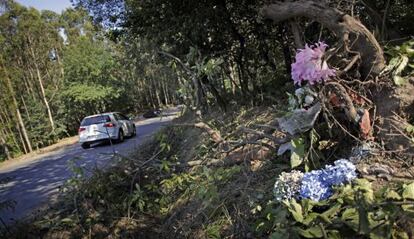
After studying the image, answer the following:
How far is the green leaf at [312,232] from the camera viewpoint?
2629 millimetres

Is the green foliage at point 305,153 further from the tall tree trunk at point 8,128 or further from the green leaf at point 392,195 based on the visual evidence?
the tall tree trunk at point 8,128

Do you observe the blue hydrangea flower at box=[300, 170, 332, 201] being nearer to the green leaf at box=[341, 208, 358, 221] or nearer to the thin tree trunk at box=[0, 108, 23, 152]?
the green leaf at box=[341, 208, 358, 221]

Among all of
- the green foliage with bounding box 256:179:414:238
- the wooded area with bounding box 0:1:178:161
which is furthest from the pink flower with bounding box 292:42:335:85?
the wooded area with bounding box 0:1:178:161

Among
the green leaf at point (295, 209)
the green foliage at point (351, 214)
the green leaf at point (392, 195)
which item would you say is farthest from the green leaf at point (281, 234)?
the green leaf at point (392, 195)

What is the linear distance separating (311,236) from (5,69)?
27063 millimetres

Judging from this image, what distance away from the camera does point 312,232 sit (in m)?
2.65

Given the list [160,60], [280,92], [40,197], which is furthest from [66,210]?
[160,60]

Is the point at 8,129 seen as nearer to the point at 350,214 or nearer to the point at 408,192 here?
the point at 350,214

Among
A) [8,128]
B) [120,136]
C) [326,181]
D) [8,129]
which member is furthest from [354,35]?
[8,129]

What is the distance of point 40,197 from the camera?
8.91 meters

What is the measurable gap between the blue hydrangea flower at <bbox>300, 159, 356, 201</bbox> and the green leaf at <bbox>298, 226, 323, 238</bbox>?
35cm

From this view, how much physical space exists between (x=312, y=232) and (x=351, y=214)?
0.31 meters

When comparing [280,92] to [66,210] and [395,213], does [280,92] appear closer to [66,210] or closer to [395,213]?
[66,210]

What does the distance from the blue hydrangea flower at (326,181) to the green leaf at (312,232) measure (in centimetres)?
35
